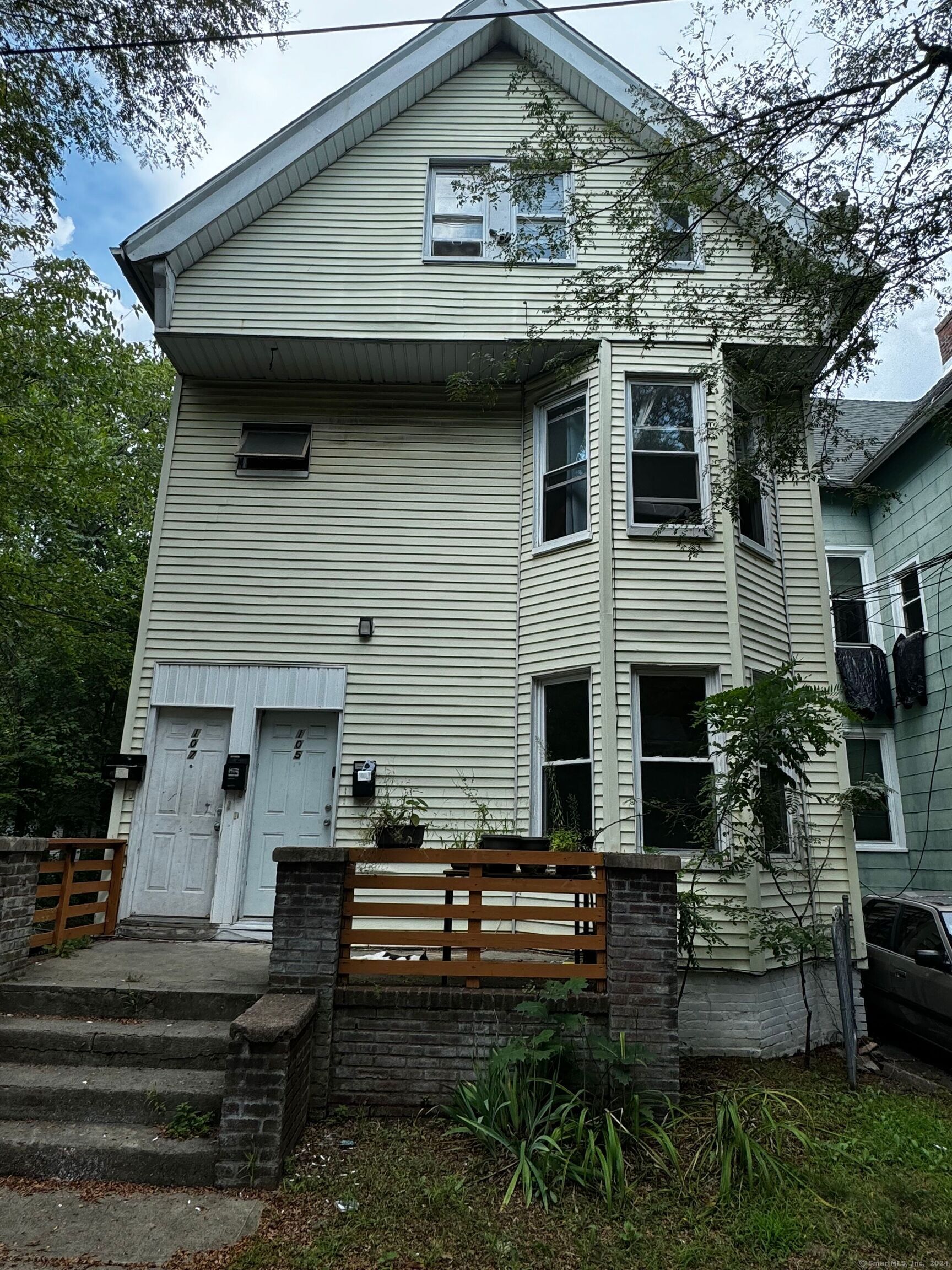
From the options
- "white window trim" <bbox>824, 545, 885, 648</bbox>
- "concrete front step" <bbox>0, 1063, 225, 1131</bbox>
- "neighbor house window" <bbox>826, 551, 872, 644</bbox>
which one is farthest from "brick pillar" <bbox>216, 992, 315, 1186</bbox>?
"neighbor house window" <bbox>826, 551, 872, 644</bbox>

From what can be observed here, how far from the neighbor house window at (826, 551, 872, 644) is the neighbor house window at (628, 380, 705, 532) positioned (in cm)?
548

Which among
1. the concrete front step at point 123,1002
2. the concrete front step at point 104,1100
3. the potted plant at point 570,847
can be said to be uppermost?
the potted plant at point 570,847

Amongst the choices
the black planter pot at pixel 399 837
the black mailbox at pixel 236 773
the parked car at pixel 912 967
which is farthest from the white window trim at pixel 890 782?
the black mailbox at pixel 236 773

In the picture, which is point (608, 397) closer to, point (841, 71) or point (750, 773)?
point (841, 71)

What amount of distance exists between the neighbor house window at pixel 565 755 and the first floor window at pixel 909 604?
253 inches

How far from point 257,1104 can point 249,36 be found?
7.21 metres

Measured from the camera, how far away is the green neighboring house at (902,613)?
10.4 metres

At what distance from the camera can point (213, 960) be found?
5.86 m

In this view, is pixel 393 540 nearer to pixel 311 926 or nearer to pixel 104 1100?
pixel 311 926

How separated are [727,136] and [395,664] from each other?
202 inches

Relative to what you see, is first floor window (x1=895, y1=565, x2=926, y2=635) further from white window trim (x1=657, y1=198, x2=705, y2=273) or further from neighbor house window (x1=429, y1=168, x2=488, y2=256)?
neighbor house window (x1=429, y1=168, x2=488, y2=256)

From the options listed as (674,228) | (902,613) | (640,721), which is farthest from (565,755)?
(902,613)

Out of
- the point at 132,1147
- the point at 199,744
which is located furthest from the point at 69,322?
the point at 132,1147

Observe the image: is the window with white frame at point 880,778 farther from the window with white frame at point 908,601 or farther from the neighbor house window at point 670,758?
the neighbor house window at point 670,758
